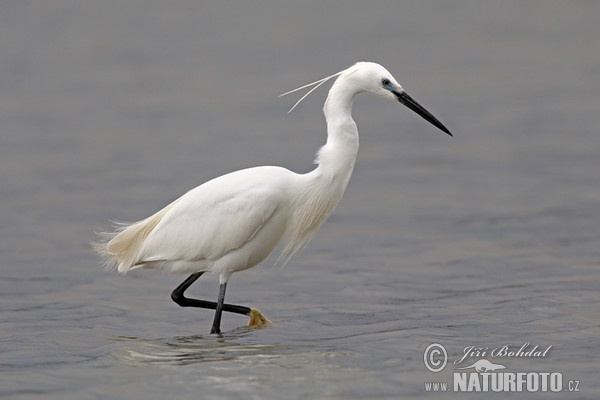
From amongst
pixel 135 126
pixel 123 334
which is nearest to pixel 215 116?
pixel 135 126

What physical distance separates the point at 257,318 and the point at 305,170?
20.1ft

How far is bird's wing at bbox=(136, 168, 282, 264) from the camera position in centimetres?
855

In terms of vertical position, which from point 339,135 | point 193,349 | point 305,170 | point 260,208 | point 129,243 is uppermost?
point 305,170

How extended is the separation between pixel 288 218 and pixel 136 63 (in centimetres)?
1350

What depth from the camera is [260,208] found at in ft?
27.9

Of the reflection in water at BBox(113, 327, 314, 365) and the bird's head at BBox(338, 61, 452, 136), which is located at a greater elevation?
the bird's head at BBox(338, 61, 452, 136)

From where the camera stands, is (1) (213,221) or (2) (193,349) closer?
(2) (193,349)

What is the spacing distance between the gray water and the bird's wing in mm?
620

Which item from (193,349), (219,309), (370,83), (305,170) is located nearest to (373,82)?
(370,83)

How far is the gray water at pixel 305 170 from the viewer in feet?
25.9

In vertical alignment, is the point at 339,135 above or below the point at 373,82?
below

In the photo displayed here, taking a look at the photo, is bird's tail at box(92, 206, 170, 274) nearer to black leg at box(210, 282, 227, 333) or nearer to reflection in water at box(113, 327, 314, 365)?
reflection in water at box(113, 327, 314, 365)

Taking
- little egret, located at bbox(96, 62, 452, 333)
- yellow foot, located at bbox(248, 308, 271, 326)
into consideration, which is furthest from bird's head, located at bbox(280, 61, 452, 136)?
yellow foot, located at bbox(248, 308, 271, 326)

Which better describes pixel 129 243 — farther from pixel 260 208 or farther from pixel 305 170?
pixel 305 170
